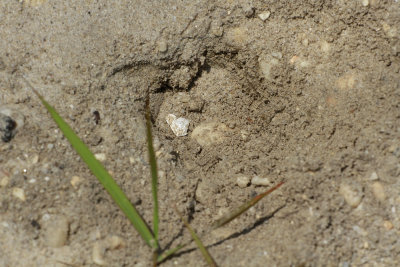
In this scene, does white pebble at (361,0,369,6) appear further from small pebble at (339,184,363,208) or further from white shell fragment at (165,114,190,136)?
white shell fragment at (165,114,190,136)

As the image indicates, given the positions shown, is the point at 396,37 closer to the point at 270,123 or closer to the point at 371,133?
the point at 371,133

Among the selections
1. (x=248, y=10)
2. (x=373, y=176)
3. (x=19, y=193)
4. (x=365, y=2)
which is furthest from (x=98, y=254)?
(x=365, y=2)

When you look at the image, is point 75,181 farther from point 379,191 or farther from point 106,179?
point 379,191

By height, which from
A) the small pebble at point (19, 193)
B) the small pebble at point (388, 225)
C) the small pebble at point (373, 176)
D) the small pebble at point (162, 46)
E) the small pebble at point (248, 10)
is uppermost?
the small pebble at point (162, 46)

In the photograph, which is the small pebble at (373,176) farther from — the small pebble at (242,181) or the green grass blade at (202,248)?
the green grass blade at (202,248)

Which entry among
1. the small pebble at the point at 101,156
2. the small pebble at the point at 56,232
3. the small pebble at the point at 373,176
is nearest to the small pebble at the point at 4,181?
the small pebble at the point at 56,232

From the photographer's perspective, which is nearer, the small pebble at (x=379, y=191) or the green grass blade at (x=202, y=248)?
the green grass blade at (x=202, y=248)

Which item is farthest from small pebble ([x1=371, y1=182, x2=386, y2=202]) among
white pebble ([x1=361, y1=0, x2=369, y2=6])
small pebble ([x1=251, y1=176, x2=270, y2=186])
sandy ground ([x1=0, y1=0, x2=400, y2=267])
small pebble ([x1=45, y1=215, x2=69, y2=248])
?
small pebble ([x1=45, y1=215, x2=69, y2=248])
